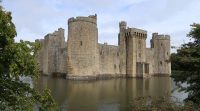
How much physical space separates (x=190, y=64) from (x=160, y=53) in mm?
36414

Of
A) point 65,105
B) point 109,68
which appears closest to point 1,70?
point 65,105

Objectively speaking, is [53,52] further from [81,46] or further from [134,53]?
[134,53]

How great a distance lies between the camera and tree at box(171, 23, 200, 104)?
39.7ft

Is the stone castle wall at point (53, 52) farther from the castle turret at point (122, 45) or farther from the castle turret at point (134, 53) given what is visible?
the castle turret at point (134, 53)

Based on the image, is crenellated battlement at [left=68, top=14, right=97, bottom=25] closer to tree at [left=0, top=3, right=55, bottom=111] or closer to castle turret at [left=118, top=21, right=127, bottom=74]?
castle turret at [left=118, top=21, right=127, bottom=74]

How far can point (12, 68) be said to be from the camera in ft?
20.9

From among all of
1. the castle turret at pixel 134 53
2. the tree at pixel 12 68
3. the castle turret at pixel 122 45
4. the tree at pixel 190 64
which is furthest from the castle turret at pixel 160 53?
the tree at pixel 12 68

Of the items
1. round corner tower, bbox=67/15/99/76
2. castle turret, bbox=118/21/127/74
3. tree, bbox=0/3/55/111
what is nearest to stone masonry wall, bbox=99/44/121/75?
castle turret, bbox=118/21/127/74

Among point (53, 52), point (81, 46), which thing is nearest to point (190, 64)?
point (81, 46)

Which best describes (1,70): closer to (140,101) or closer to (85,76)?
(140,101)

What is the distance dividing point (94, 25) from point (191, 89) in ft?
78.1

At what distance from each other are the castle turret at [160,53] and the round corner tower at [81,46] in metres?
15.7

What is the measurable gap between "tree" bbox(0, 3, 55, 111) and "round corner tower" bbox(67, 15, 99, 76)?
2689 cm

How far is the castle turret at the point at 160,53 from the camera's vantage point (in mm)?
48312
